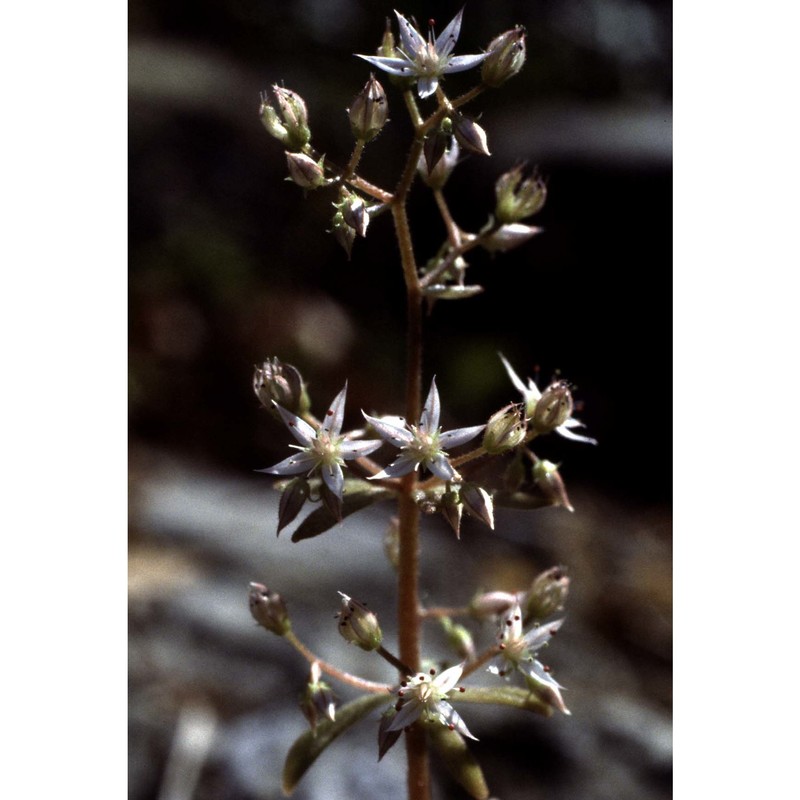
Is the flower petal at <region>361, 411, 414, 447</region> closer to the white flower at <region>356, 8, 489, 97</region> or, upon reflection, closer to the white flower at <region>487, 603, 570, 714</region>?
the white flower at <region>487, 603, 570, 714</region>

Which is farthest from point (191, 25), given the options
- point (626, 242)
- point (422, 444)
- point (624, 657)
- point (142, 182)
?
point (422, 444)

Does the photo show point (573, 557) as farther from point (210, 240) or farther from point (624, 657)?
point (210, 240)

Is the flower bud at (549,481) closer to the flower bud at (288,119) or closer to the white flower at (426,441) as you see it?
the white flower at (426,441)

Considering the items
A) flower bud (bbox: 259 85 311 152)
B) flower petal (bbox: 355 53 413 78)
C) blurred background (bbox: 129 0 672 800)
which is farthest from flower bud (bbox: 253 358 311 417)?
blurred background (bbox: 129 0 672 800)

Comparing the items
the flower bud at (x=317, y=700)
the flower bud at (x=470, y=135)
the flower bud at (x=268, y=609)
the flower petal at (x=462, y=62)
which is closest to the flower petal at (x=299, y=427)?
the flower bud at (x=268, y=609)

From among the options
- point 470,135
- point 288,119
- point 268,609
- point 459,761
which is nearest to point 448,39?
point 470,135
